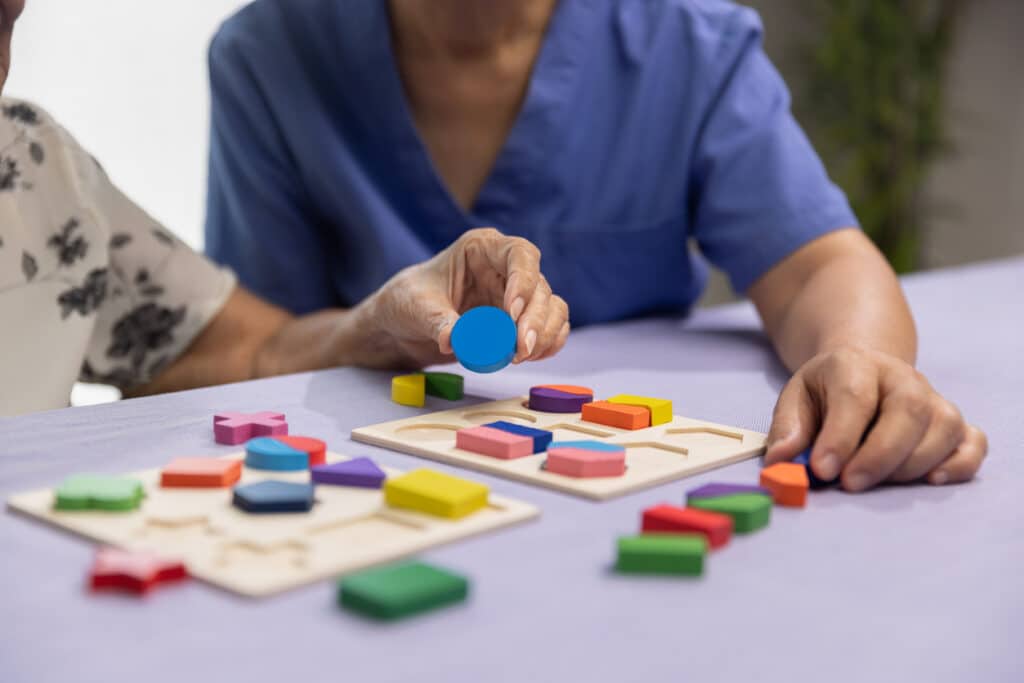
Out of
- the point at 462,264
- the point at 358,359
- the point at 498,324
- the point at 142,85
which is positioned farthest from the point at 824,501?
the point at 142,85

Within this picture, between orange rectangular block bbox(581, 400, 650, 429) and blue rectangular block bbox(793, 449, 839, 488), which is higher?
orange rectangular block bbox(581, 400, 650, 429)

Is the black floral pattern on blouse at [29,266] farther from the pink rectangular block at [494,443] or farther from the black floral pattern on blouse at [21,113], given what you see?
the pink rectangular block at [494,443]

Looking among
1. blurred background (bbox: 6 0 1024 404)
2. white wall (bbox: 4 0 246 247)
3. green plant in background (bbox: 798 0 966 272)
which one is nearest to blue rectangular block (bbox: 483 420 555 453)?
white wall (bbox: 4 0 246 247)

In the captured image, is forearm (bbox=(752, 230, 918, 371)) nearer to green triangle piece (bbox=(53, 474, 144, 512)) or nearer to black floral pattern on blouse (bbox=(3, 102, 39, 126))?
green triangle piece (bbox=(53, 474, 144, 512))

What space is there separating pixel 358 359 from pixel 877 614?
559 millimetres

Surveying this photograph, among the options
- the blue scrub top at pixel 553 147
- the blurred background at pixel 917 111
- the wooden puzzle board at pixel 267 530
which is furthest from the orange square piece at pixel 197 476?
the blurred background at pixel 917 111

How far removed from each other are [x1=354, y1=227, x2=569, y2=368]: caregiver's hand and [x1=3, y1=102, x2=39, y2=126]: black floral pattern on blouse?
0.30m

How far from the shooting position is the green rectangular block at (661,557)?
45cm

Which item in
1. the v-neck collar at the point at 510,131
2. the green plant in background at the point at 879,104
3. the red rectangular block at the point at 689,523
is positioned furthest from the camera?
the green plant in background at the point at 879,104

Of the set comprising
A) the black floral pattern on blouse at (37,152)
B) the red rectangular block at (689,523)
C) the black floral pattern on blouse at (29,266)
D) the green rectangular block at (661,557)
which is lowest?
the green rectangular block at (661,557)

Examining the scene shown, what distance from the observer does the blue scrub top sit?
3.57 feet

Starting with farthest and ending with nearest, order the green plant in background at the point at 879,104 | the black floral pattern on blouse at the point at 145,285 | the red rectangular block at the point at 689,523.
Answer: the green plant in background at the point at 879,104
the black floral pattern on blouse at the point at 145,285
the red rectangular block at the point at 689,523

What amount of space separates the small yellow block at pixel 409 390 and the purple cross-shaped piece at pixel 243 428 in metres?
0.14

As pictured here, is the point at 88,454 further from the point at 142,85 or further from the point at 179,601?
the point at 142,85
